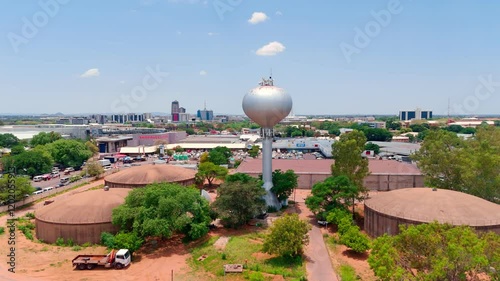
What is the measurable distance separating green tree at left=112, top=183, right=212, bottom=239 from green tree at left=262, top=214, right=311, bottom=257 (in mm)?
9170

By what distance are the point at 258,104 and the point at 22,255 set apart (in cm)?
3488

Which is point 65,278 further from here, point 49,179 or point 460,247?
point 49,179

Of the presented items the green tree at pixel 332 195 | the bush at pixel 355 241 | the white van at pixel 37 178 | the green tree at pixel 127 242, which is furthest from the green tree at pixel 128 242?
the white van at pixel 37 178

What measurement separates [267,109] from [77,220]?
1156 inches

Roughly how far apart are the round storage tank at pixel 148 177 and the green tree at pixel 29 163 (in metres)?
26.6

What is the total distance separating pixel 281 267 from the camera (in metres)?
32.1

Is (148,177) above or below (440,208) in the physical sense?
below

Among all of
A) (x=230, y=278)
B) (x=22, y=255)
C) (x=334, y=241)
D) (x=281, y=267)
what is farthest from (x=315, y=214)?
(x=22, y=255)

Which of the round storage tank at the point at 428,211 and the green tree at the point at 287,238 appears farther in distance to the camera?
the round storage tank at the point at 428,211

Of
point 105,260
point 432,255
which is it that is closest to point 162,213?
point 105,260

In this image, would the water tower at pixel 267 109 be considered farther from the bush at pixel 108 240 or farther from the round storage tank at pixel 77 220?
the bush at pixel 108 240

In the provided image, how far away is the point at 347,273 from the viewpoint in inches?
1219

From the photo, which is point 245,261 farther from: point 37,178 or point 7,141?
point 7,141

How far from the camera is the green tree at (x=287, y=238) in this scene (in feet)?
106
